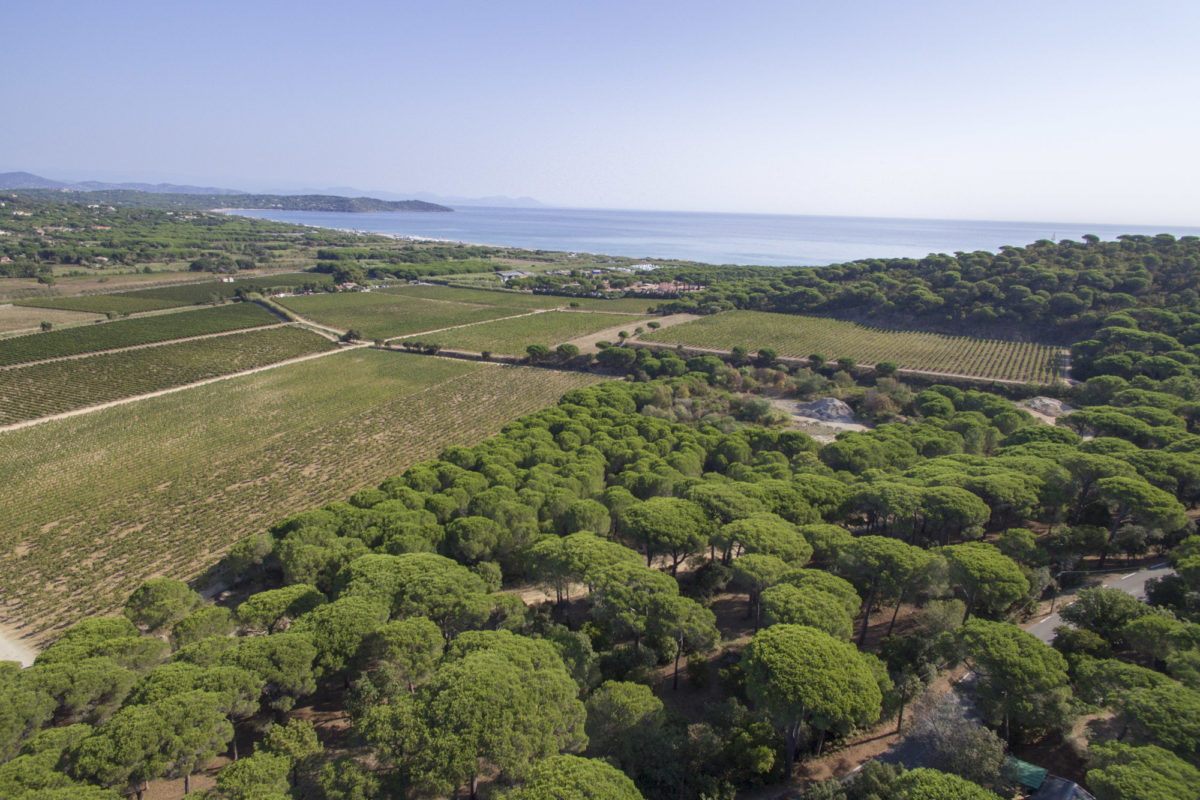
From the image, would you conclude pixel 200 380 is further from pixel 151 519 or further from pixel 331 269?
pixel 331 269

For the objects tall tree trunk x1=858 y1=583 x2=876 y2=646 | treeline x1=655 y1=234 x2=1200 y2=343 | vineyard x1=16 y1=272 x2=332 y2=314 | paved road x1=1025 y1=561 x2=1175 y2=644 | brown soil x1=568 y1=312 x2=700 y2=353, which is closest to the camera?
tall tree trunk x1=858 y1=583 x2=876 y2=646

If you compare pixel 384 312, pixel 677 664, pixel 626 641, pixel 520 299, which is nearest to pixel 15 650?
pixel 626 641

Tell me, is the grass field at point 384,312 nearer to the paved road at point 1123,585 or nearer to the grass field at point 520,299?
the grass field at point 520,299

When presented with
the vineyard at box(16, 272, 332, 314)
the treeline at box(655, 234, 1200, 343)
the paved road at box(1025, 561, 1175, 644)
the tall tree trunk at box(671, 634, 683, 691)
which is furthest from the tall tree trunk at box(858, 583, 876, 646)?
the vineyard at box(16, 272, 332, 314)

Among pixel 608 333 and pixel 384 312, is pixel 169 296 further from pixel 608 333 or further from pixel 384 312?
pixel 608 333

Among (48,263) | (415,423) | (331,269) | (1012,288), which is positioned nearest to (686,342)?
(415,423)

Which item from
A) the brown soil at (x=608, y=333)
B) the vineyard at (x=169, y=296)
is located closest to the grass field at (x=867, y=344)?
the brown soil at (x=608, y=333)

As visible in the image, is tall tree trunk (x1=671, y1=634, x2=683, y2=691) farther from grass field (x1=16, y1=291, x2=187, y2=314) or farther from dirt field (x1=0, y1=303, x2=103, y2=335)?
grass field (x1=16, y1=291, x2=187, y2=314)
